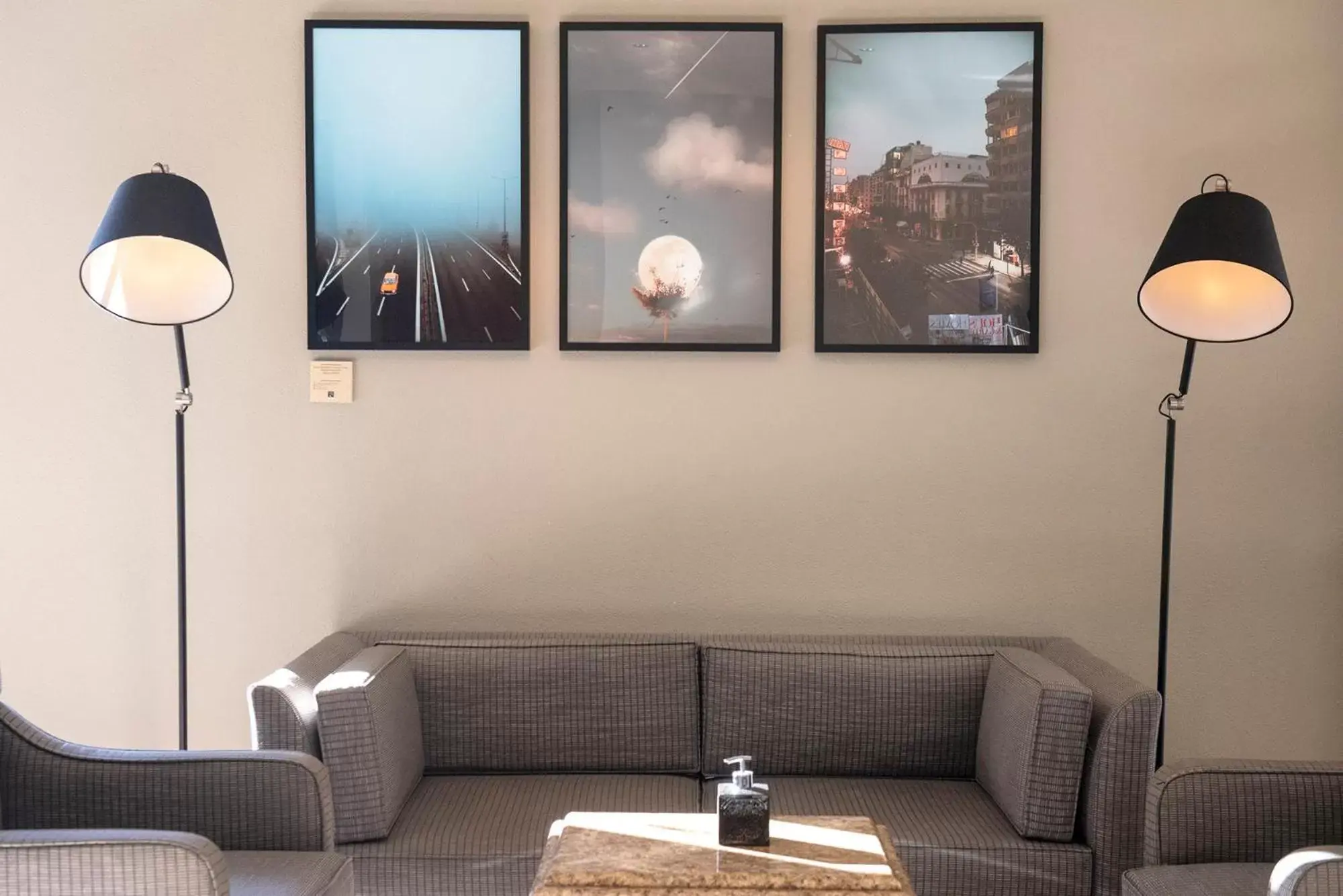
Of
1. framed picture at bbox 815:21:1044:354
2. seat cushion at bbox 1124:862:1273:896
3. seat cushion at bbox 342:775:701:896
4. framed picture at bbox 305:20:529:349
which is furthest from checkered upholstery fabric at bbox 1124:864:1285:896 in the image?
framed picture at bbox 305:20:529:349

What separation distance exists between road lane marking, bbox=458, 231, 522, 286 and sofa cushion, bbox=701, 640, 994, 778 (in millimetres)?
1174

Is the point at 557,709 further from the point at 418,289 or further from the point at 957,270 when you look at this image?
the point at 957,270

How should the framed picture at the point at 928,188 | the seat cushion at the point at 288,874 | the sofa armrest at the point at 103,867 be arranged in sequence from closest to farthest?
the sofa armrest at the point at 103,867 → the seat cushion at the point at 288,874 → the framed picture at the point at 928,188

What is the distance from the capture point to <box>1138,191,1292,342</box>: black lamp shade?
8.52 ft

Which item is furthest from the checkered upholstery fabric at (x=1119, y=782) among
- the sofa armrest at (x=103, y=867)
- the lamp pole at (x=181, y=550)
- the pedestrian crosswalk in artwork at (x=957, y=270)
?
the lamp pole at (x=181, y=550)

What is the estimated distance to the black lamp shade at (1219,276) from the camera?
2.60m

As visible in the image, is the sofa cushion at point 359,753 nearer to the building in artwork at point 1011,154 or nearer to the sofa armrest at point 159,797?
the sofa armrest at point 159,797

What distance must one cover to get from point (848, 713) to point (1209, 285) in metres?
1.38

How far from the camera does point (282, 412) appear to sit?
10.6ft

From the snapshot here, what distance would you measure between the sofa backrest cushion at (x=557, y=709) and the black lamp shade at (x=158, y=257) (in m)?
1.02

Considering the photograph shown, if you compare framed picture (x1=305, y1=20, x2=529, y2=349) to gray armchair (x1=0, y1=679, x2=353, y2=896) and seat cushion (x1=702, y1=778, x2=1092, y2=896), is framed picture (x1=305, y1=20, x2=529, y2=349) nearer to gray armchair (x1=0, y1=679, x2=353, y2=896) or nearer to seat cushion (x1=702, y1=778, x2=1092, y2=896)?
gray armchair (x1=0, y1=679, x2=353, y2=896)

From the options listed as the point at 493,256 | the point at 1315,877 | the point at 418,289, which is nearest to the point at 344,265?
the point at 418,289

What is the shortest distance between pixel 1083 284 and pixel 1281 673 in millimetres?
1193

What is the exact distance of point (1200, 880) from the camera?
2.11 metres
